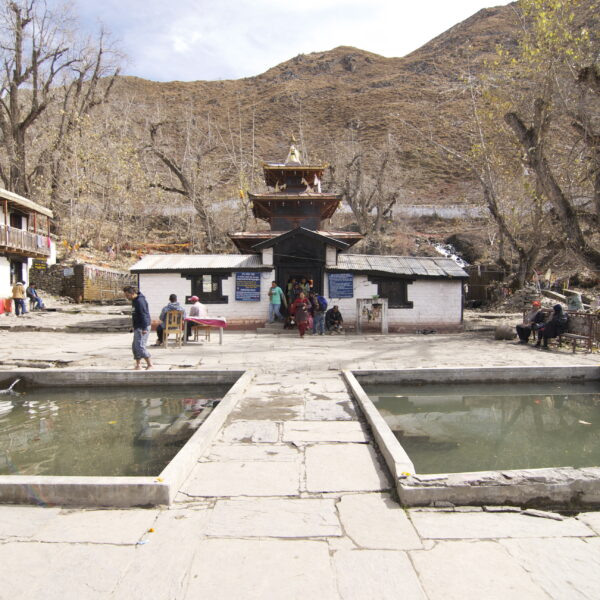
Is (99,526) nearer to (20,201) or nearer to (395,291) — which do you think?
(395,291)

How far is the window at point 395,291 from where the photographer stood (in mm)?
17359

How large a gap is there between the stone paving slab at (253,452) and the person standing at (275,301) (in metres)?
11.8

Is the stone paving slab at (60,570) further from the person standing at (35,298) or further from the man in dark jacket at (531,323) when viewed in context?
the person standing at (35,298)

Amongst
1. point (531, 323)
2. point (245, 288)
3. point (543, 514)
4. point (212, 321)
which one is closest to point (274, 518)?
point (543, 514)

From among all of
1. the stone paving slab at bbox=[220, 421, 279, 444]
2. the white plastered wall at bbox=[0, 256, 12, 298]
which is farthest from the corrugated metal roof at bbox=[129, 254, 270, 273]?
the stone paving slab at bbox=[220, 421, 279, 444]

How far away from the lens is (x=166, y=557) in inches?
115

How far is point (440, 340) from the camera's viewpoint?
47.1ft

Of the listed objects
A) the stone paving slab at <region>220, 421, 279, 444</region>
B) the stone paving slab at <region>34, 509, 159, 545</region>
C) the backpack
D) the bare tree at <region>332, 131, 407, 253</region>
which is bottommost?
the stone paving slab at <region>34, 509, 159, 545</region>

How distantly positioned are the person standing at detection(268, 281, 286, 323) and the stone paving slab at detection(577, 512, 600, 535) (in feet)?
44.3

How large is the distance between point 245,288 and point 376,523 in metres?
14.2

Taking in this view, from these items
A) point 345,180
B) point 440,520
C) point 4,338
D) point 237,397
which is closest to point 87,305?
point 4,338

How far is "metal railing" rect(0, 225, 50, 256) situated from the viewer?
2340 cm

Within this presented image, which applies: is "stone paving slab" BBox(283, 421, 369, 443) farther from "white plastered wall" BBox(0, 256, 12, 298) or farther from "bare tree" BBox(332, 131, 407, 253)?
"bare tree" BBox(332, 131, 407, 253)

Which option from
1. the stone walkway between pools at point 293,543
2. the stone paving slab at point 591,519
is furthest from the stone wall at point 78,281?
the stone paving slab at point 591,519
